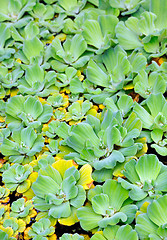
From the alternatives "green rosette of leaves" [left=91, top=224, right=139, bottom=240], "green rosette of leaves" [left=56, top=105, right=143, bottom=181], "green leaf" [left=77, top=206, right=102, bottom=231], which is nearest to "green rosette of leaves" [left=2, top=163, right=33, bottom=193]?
"green rosette of leaves" [left=56, top=105, right=143, bottom=181]

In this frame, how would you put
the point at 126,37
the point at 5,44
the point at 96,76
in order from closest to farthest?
the point at 96,76
the point at 126,37
the point at 5,44

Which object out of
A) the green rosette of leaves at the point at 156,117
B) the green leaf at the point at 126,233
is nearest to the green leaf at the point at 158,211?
the green leaf at the point at 126,233

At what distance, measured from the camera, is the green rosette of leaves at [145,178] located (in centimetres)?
147

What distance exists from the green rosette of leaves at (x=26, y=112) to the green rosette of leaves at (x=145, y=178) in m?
0.69

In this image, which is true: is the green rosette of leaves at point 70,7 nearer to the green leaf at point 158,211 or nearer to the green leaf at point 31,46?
the green leaf at point 31,46

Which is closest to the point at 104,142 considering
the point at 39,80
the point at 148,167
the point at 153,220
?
the point at 148,167

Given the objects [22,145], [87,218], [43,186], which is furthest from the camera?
[22,145]

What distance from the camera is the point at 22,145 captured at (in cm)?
185

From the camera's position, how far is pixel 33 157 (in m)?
1.85

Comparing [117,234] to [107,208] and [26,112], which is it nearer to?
[107,208]

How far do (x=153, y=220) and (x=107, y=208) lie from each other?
0.22 meters

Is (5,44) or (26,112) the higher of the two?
(5,44)

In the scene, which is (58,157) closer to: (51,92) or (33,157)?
(33,157)

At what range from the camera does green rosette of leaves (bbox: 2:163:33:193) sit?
5.56 ft
